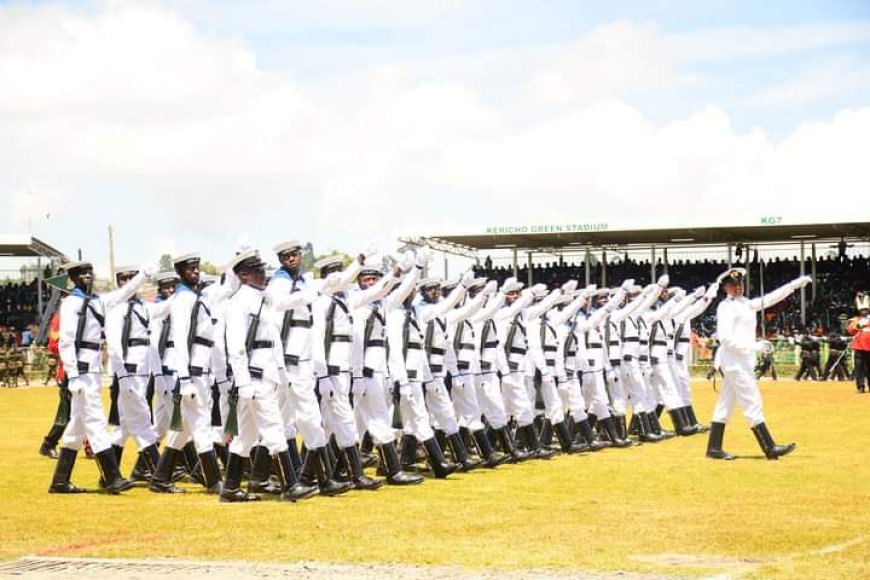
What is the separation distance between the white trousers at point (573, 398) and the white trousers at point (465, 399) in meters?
2.35

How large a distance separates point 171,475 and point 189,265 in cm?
220

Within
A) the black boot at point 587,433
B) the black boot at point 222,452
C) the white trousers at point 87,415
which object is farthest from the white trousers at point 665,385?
the white trousers at point 87,415

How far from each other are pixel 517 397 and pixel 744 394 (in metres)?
2.98

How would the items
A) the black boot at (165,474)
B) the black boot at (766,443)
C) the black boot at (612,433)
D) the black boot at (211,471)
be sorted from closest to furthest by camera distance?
the black boot at (211,471) < the black boot at (165,474) < the black boot at (766,443) < the black boot at (612,433)

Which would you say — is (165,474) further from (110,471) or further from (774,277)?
(774,277)

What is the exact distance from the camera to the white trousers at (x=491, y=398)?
58.6 ft

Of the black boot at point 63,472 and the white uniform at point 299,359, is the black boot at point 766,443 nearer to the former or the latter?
the white uniform at point 299,359

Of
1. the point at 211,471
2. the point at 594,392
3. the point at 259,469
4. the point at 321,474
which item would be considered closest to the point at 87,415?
the point at 211,471

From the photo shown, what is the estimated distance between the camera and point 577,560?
9.84m

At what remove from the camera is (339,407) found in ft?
47.0

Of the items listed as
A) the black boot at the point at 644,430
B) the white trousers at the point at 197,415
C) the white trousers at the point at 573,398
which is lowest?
the black boot at the point at 644,430

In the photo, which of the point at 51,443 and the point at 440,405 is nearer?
the point at 440,405

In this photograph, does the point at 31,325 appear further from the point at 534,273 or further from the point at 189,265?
the point at 189,265

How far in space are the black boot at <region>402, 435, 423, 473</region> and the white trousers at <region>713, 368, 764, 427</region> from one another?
3.71 metres
